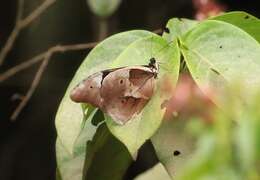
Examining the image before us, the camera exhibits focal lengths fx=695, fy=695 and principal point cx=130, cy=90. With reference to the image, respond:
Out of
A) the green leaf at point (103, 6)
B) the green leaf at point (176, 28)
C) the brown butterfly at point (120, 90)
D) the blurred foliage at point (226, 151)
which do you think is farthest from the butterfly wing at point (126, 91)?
the green leaf at point (103, 6)

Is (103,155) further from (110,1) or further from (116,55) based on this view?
(110,1)

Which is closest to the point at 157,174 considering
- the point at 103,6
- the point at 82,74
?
the point at 82,74

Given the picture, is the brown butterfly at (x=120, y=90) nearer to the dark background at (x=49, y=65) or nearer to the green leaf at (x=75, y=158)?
the green leaf at (x=75, y=158)

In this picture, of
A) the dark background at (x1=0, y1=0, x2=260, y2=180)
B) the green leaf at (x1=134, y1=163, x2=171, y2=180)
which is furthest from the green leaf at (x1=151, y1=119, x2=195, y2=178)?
the dark background at (x1=0, y1=0, x2=260, y2=180)

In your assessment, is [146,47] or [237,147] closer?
[237,147]

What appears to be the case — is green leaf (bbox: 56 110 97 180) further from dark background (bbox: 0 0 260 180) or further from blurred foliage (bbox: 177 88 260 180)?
dark background (bbox: 0 0 260 180)

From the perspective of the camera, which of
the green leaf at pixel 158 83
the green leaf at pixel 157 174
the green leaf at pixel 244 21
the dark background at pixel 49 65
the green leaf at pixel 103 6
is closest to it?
the green leaf at pixel 158 83

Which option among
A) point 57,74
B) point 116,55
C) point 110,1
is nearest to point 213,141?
point 116,55
